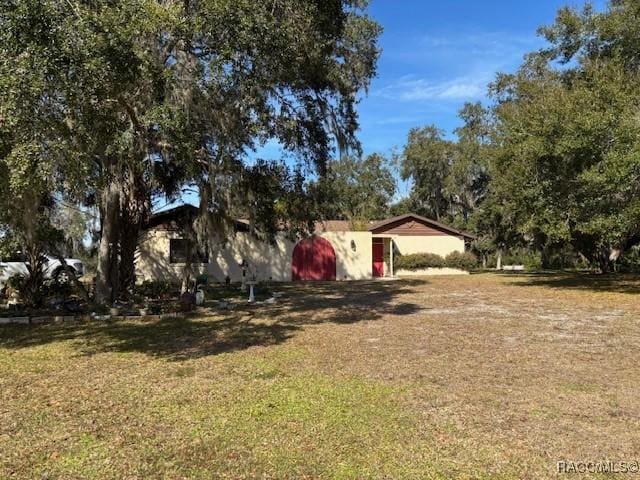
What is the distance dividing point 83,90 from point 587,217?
48.2 ft

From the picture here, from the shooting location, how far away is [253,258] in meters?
26.0

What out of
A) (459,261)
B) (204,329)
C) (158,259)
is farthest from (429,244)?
(204,329)

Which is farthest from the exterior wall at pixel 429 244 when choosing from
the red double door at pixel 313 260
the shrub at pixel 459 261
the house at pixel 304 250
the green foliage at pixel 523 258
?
the green foliage at pixel 523 258

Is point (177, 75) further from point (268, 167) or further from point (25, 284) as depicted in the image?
point (25, 284)

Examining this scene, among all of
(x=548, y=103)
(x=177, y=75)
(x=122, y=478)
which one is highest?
(x=548, y=103)

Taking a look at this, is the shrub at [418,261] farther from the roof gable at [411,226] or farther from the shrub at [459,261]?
the roof gable at [411,226]

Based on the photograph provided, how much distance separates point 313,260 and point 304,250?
71 centimetres

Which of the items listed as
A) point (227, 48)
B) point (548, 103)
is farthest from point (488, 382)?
point (548, 103)

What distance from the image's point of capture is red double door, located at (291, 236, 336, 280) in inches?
1056

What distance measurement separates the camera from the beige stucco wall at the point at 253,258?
24.5m

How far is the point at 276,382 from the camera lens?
19.9 feet

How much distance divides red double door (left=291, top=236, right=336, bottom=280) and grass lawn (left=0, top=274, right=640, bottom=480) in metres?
16.2

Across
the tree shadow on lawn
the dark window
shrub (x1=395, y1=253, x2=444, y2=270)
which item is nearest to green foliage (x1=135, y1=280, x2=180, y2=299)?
the dark window

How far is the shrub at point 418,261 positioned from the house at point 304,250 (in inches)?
24.1
